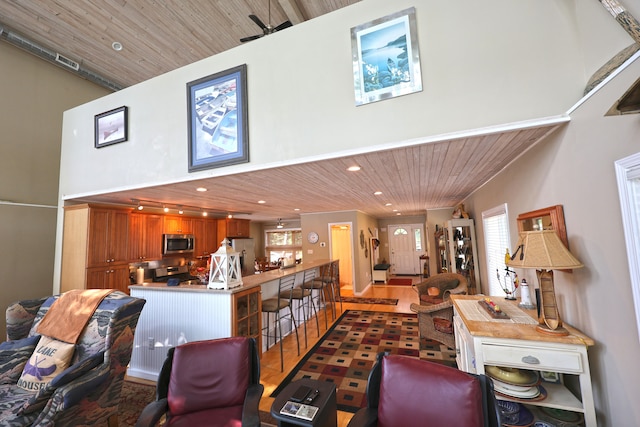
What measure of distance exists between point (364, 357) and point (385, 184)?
7.89 ft

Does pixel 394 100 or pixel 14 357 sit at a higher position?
pixel 394 100

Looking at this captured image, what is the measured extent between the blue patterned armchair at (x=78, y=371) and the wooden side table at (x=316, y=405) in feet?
4.94

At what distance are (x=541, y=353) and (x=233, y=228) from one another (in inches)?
299

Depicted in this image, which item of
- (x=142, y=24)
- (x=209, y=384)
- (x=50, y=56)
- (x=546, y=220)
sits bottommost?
(x=209, y=384)

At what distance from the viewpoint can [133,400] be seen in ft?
8.96

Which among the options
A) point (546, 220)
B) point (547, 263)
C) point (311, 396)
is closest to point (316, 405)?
point (311, 396)

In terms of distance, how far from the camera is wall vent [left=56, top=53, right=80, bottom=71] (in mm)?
4220

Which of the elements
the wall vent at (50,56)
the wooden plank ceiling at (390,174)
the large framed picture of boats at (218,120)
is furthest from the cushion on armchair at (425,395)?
the wall vent at (50,56)

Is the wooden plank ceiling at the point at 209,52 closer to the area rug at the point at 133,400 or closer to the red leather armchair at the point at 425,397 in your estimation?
the red leather armchair at the point at 425,397

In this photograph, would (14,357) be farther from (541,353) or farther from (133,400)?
(541,353)

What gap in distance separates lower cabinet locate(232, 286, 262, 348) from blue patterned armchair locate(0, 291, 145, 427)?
37.7 inches

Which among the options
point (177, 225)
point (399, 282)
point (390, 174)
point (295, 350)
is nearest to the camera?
point (390, 174)

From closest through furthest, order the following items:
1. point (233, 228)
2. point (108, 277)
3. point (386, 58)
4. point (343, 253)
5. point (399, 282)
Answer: point (386, 58) < point (108, 277) < point (233, 228) < point (399, 282) < point (343, 253)

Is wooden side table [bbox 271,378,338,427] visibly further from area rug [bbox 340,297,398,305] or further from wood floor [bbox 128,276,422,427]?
area rug [bbox 340,297,398,305]
